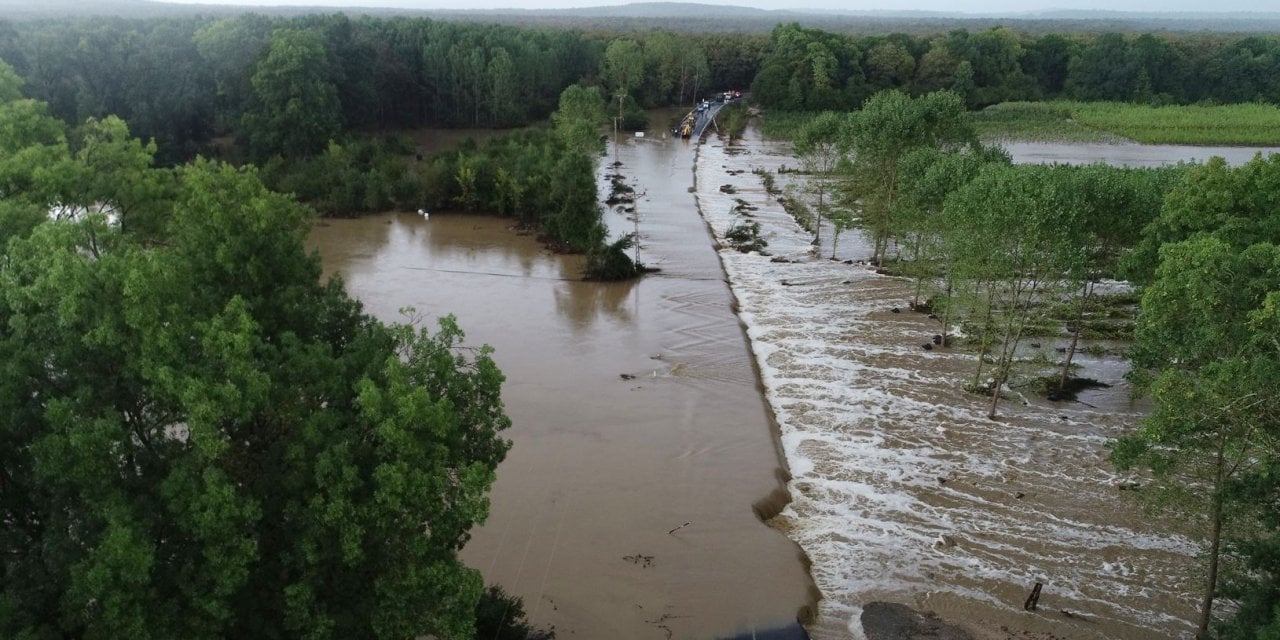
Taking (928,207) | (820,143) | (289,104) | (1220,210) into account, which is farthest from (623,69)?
(1220,210)

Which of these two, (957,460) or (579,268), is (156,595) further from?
(579,268)

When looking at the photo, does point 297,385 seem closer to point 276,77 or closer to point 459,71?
point 276,77

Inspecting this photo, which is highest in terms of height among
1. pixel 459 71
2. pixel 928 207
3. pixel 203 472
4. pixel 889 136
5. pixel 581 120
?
pixel 459 71

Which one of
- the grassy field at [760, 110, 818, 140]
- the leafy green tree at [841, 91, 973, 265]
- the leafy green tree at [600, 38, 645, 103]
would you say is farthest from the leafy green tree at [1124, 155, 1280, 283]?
the leafy green tree at [600, 38, 645, 103]

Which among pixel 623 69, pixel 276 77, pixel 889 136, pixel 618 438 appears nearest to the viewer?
pixel 618 438

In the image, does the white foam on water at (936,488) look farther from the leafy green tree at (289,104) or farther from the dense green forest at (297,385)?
the leafy green tree at (289,104)

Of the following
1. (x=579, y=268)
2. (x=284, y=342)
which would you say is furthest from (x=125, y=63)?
(x=284, y=342)

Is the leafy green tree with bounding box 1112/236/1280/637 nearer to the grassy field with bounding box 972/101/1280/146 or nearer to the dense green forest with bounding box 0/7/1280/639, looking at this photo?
the dense green forest with bounding box 0/7/1280/639
